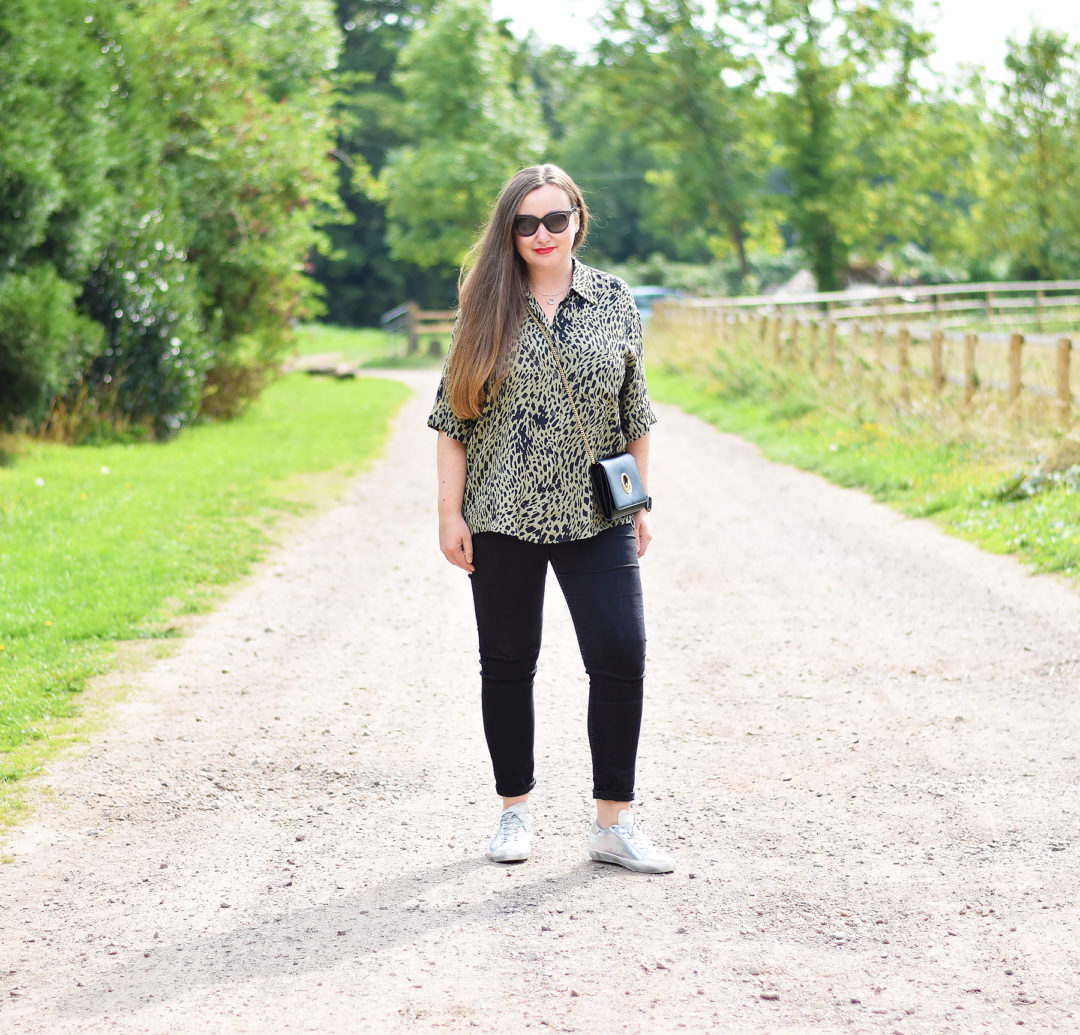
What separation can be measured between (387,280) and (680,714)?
57006 millimetres

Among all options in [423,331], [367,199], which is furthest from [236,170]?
[367,199]

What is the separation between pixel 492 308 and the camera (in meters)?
3.58

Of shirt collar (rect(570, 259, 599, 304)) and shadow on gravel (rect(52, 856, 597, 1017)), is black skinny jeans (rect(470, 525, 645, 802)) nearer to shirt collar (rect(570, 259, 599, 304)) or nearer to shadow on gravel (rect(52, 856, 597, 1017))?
shadow on gravel (rect(52, 856, 597, 1017))

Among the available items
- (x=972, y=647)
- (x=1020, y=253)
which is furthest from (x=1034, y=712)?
(x=1020, y=253)

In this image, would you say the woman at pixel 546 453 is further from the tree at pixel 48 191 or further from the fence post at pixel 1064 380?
the tree at pixel 48 191

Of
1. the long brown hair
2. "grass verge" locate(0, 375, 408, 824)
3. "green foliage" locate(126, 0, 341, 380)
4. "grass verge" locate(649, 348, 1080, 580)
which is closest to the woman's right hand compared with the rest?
the long brown hair

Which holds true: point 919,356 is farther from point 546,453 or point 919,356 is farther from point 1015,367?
point 546,453

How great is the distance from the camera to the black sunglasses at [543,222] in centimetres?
360

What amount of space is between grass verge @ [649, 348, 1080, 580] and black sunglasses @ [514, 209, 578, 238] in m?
4.97

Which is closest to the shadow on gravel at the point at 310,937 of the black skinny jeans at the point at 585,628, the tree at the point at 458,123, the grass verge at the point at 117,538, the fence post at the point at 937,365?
the black skinny jeans at the point at 585,628

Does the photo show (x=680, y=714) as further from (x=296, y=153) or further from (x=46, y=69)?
(x=296, y=153)

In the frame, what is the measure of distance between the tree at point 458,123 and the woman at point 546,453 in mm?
36127

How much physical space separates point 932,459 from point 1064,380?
137cm

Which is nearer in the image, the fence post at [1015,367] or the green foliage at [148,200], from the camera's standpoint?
the fence post at [1015,367]
